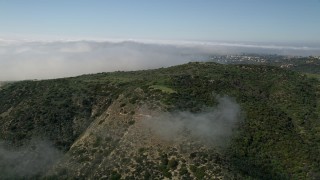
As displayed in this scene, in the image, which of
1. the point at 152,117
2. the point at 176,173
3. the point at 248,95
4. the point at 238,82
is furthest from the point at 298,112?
the point at 176,173

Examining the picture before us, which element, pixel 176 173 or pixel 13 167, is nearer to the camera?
pixel 176 173

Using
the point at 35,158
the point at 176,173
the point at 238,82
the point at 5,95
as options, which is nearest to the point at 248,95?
the point at 238,82

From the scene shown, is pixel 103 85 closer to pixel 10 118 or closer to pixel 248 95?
pixel 10 118

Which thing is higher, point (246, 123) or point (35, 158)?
point (246, 123)

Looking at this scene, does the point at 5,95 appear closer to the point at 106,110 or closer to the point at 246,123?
the point at 106,110

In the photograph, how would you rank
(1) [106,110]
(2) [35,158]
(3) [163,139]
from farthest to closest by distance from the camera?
(1) [106,110], (2) [35,158], (3) [163,139]

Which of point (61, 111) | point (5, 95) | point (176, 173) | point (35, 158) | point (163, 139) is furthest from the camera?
point (5, 95)
